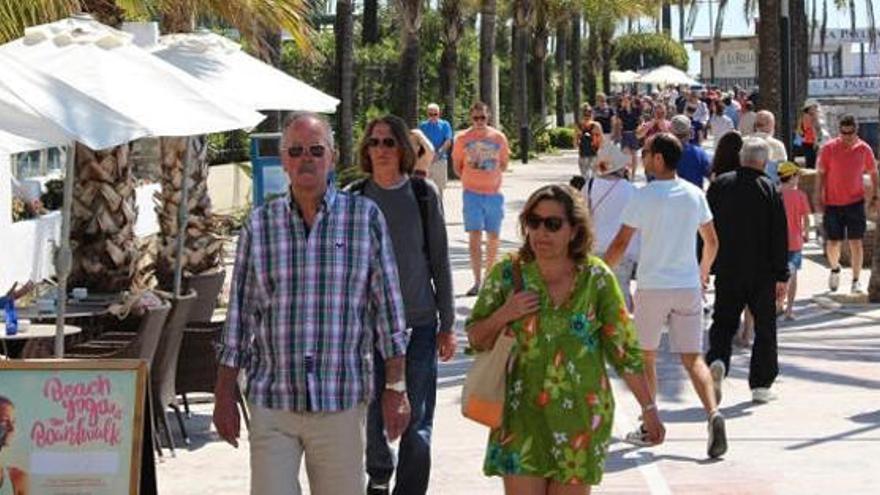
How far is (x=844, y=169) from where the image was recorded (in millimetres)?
16516

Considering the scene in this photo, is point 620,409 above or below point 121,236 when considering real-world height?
below

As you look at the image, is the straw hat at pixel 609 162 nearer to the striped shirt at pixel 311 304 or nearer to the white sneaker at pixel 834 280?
the white sneaker at pixel 834 280

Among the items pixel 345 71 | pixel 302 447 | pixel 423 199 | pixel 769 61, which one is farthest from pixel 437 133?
pixel 302 447

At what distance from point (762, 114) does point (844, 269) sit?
15.1 feet

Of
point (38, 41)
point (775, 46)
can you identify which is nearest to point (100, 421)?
point (38, 41)

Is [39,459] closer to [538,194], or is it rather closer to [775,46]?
[538,194]

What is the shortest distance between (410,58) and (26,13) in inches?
904

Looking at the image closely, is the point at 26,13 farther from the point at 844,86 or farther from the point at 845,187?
the point at 844,86

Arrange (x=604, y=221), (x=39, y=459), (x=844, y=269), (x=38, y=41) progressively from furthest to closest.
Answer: (x=844, y=269)
(x=604, y=221)
(x=38, y=41)
(x=39, y=459)

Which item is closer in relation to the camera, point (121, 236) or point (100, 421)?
point (100, 421)

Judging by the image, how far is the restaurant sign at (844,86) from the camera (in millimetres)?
61550

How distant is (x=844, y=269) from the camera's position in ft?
66.2

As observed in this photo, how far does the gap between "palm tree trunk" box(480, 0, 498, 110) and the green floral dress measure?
1378 inches

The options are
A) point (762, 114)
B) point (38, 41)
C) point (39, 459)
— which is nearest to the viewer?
point (39, 459)
